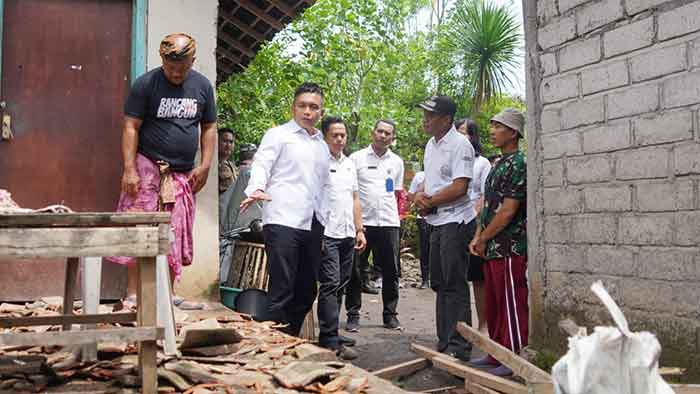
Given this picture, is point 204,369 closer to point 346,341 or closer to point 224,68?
point 346,341

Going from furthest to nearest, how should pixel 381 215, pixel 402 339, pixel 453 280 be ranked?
pixel 381 215, pixel 402 339, pixel 453 280

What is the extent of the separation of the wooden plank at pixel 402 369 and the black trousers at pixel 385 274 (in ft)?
6.52

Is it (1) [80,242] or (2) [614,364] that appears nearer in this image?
(2) [614,364]

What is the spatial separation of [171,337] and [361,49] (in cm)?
1508

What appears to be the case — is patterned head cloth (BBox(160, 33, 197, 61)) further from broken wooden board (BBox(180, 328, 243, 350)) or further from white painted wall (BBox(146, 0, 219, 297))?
broken wooden board (BBox(180, 328, 243, 350))

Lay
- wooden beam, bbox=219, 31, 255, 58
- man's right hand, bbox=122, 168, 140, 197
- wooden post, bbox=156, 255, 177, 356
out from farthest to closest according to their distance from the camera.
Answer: wooden beam, bbox=219, 31, 255, 58, man's right hand, bbox=122, 168, 140, 197, wooden post, bbox=156, 255, 177, 356

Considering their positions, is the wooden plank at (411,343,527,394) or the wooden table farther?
the wooden plank at (411,343,527,394)

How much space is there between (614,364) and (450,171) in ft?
14.9

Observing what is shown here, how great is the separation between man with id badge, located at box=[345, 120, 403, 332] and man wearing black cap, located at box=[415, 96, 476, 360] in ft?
5.20

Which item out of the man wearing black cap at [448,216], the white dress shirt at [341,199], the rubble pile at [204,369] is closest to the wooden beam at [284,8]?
the white dress shirt at [341,199]

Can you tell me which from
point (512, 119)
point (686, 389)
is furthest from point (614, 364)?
point (512, 119)

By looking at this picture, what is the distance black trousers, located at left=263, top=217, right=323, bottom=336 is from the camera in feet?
16.2

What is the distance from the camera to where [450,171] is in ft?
19.2

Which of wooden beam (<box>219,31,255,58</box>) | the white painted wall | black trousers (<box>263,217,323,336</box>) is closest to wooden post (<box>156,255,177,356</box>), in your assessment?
black trousers (<box>263,217,323,336</box>)
